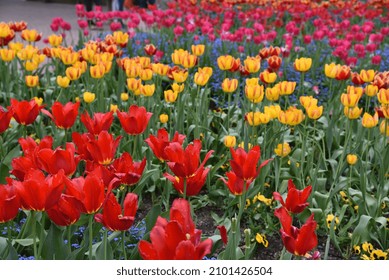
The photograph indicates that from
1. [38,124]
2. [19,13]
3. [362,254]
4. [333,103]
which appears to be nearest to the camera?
[362,254]

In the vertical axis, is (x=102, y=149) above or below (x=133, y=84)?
above

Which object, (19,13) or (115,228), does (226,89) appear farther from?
(19,13)

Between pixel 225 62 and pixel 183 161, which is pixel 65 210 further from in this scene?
pixel 225 62

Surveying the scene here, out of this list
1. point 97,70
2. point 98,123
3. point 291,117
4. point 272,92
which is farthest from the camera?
point 97,70

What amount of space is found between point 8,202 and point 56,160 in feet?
0.75

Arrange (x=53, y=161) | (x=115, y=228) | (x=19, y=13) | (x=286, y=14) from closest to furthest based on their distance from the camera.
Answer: (x=115, y=228), (x=53, y=161), (x=286, y=14), (x=19, y=13)

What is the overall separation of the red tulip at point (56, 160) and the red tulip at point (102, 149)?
0.47ft

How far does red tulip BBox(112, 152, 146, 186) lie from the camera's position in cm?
188

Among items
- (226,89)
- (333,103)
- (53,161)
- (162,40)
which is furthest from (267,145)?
(162,40)

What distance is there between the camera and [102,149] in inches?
77.7

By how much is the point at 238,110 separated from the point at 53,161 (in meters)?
2.36

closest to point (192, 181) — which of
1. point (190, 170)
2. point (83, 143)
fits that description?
point (190, 170)

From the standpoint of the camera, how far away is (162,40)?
6070 millimetres

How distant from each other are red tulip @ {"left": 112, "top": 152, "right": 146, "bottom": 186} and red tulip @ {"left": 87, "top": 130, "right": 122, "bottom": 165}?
0.06 metres
